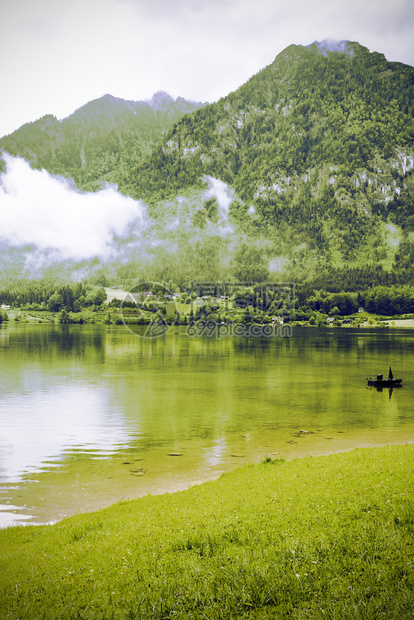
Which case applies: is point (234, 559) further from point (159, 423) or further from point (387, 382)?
point (387, 382)

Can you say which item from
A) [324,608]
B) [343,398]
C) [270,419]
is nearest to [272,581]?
[324,608]

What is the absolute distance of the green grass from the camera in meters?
10.0

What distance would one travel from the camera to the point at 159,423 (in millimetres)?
47375

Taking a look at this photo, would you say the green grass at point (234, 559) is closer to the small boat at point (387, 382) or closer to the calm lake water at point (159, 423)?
the calm lake water at point (159, 423)

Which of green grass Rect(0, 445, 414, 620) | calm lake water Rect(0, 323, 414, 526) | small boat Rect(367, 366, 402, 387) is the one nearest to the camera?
green grass Rect(0, 445, 414, 620)

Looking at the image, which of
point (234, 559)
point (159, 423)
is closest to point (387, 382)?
point (159, 423)

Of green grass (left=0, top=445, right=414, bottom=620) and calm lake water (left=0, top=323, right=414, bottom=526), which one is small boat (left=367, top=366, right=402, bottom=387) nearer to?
calm lake water (left=0, top=323, right=414, bottom=526)

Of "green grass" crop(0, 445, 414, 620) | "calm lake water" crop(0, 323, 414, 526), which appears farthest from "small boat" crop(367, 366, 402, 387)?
"green grass" crop(0, 445, 414, 620)

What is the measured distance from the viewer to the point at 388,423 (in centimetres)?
→ 4791

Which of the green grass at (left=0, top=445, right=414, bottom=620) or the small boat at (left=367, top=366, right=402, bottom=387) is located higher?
the green grass at (left=0, top=445, right=414, bottom=620)

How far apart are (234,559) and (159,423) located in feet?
120

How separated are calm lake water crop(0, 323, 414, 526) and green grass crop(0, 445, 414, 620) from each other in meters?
8.75

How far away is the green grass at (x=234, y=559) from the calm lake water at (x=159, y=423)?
28.7 ft

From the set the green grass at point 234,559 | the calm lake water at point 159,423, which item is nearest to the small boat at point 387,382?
the calm lake water at point 159,423
